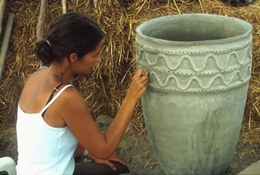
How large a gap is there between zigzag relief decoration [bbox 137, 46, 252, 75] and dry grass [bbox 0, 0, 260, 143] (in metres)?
1.11

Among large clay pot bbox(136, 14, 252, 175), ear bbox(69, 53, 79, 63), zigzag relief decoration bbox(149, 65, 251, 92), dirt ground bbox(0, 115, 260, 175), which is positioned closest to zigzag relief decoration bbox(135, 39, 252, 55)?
large clay pot bbox(136, 14, 252, 175)

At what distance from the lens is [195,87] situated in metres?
2.17

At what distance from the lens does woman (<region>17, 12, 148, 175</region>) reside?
2035 millimetres

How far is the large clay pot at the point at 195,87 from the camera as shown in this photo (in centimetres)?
214

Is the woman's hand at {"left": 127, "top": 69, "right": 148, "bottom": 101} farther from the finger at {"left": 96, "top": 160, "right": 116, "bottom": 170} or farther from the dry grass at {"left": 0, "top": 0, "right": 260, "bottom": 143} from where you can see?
the dry grass at {"left": 0, "top": 0, "right": 260, "bottom": 143}

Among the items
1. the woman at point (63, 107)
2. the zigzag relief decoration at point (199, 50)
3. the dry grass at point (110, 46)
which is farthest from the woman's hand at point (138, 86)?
the dry grass at point (110, 46)

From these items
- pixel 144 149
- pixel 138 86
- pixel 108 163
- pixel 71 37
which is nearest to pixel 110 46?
pixel 144 149

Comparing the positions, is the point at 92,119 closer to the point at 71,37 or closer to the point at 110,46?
the point at 71,37

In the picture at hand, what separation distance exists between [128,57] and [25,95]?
1373 millimetres

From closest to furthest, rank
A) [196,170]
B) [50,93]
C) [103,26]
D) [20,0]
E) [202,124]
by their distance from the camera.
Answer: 1. [50,93]
2. [202,124]
3. [196,170]
4. [103,26]
5. [20,0]

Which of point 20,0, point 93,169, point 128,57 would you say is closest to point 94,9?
point 128,57

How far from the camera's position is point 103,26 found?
3424 millimetres

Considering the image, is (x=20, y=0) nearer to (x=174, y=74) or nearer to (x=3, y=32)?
(x=3, y=32)

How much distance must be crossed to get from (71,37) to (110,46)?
1.41 m
